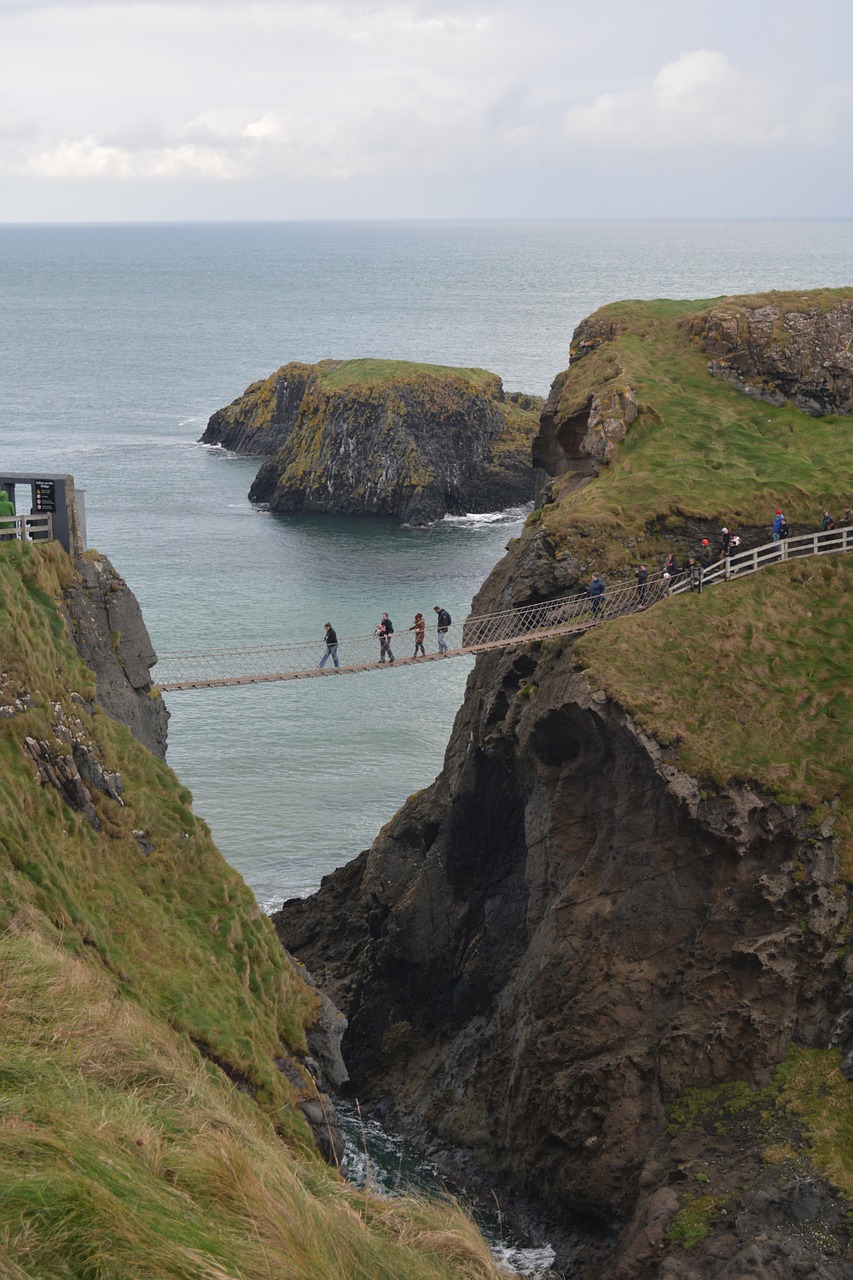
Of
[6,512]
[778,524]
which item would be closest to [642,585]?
[778,524]

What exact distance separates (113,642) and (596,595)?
43.2 feet

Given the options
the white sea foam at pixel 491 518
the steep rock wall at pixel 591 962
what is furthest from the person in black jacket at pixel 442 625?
the white sea foam at pixel 491 518

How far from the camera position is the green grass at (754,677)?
3472 cm

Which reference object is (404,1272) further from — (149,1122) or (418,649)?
(418,649)

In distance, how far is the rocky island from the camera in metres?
97.4

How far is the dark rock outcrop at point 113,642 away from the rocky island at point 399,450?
60583mm

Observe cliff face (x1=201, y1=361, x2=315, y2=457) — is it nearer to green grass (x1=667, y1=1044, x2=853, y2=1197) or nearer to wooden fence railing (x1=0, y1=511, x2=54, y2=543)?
wooden fence railing (x1=0, y1=511, x2=54, y2=543)

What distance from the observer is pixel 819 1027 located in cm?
3222

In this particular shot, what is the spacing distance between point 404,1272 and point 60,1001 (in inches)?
313

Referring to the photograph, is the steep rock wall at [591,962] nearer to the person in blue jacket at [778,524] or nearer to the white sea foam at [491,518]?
Answer: the person in blue jacket at [778,524]

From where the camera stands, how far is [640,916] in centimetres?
3497

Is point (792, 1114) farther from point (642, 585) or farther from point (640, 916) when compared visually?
point (642, 585)

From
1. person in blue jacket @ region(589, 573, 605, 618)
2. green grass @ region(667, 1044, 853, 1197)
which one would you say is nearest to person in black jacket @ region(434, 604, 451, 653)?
person in blue jacket @ region(589, 573, 605, 618)

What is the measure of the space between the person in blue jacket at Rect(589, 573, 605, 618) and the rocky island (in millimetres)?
55600
